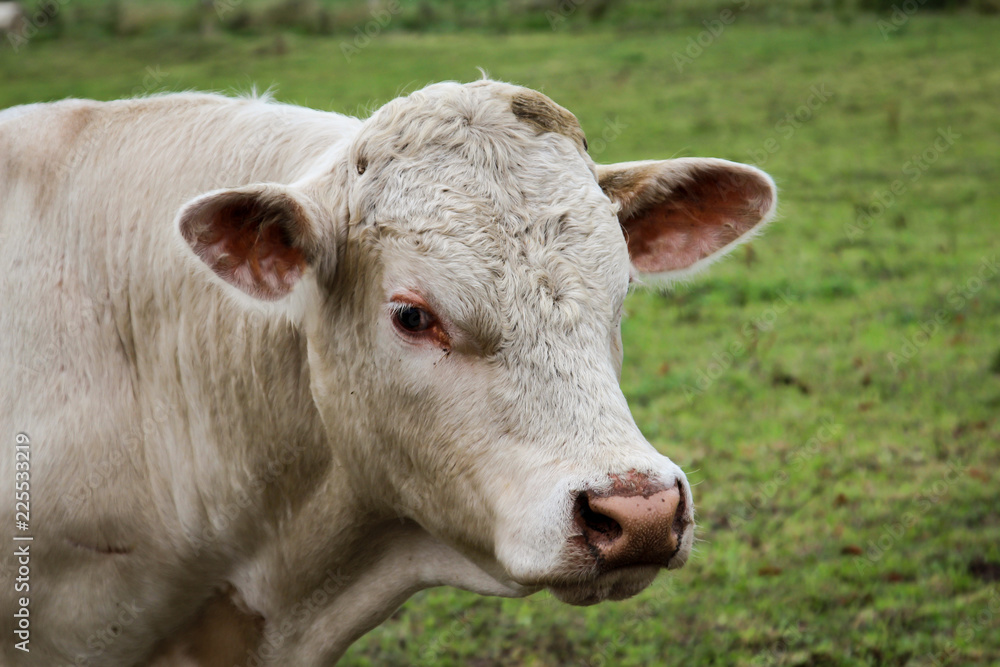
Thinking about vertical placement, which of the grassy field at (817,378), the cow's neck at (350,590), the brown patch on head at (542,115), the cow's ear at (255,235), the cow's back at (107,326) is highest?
the brown patch on head at (542,115)

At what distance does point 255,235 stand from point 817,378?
18.1ft

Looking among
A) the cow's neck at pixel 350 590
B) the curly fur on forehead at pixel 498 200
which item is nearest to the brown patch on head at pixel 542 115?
the curly fur on forehead at pixel 498 200

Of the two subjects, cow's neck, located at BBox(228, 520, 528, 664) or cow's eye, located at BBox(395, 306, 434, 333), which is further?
cow's neck, located at BBox(228, 520, 528, 664)

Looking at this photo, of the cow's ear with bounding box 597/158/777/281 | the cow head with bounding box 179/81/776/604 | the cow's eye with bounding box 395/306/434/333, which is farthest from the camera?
the cow's ear with bounding box 597/158/777/281

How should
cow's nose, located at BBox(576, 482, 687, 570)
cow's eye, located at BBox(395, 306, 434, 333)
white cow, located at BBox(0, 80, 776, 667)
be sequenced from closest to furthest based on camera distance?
cow's nose, located at BBox(576, 482, 687, 570) → white cow, located at BBox(0, 80, 776, 667) → cow's eye, located at BBox(395, 306, 434, 333)

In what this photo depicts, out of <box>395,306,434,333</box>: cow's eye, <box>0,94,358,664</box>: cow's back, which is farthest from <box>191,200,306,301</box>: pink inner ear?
<box>0,94,358,664</box>: cow's back

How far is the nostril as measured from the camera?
2328 millimetres

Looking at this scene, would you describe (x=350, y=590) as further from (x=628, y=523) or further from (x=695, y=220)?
(x=695, y=220)

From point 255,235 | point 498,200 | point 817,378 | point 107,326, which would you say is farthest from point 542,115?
point 817,378

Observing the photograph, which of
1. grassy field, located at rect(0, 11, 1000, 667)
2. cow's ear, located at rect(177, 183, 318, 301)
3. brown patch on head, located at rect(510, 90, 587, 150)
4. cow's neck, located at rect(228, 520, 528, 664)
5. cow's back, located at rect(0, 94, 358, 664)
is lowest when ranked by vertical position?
grassy field, located at rect(0, 11, 1000, 667)

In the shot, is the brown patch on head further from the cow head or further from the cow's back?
A: the cow's back

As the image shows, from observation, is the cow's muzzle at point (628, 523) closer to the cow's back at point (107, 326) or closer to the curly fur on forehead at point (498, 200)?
the curly fur on forehead at point (498, 200)

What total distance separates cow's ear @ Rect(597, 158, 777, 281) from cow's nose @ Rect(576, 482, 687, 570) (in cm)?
113

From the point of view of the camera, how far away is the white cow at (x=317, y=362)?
253 cm
